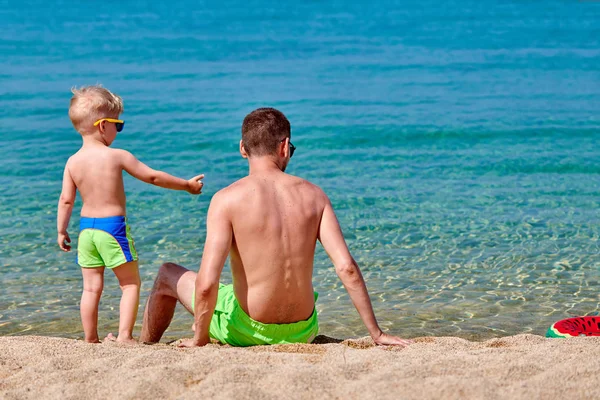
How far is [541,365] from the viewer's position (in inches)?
151

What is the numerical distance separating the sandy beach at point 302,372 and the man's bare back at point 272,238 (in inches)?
11.8

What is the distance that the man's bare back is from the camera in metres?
4.32

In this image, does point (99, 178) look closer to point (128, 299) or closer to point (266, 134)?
point (128, 299)

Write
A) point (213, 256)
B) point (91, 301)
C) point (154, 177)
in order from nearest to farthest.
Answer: point (213, 256)
point (154, 177)
point (91, 301)

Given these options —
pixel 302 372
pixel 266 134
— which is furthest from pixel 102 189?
pixel 302 372

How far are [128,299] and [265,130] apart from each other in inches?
59.3

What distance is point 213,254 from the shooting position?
4.26 metres

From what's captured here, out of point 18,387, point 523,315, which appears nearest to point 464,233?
point 523,315

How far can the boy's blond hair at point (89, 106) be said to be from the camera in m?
4.99

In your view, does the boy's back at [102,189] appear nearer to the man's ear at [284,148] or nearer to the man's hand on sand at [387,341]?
the man's ear at [284,148]

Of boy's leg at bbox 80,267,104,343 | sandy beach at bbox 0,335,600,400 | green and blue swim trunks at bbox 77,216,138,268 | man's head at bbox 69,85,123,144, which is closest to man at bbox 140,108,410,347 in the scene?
sandy beach at bbox 0,335,600,400

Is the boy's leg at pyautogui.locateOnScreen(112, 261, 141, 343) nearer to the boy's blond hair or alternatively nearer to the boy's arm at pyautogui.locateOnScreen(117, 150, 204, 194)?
the boy's arm at pyautogui.locateOnScreen(117, 150, 204, 194)

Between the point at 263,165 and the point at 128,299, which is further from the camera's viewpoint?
the point at 128,299

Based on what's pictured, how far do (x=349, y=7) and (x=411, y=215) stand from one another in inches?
1195
